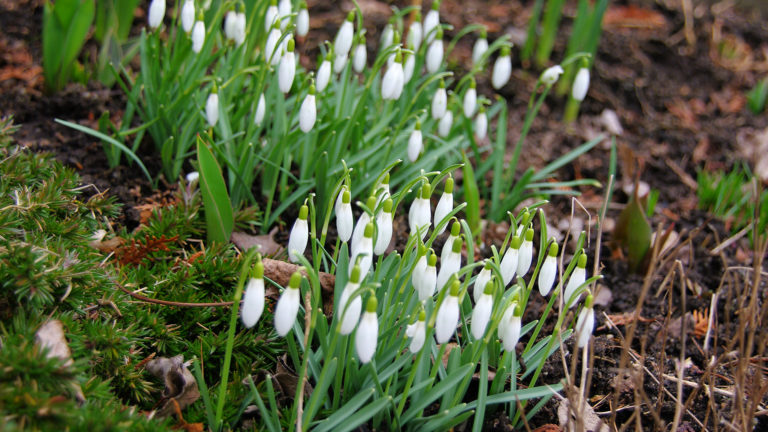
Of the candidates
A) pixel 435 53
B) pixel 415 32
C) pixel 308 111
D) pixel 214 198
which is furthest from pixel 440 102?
pixel 214 198

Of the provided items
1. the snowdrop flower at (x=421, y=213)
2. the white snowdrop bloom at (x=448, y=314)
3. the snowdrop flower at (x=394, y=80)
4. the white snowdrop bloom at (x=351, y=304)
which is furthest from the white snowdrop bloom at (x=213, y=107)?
the white snowdrop bloom at (x=448, y=314)

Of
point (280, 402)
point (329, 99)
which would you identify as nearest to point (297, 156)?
point (329, 99)

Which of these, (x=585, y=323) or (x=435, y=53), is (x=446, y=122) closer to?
(x=435, y=53)

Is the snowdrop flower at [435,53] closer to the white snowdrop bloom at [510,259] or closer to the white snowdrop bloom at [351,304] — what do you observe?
the white snowdrop bloom at [510,259]

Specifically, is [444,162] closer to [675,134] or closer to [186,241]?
[186,241]

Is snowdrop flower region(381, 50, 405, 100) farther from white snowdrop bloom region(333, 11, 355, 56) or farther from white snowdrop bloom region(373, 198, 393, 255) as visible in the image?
white snowdrop bloom region(373, 198, 393, 255)

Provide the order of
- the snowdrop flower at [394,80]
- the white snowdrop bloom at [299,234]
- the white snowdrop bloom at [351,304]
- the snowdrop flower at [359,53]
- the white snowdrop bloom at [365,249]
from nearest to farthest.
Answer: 1. the white snowdrop bloom at [351,304]
2. the white snowdrop bloom at [365,249]
3. the white snowdrop bloom at [299,234]
4. the snowdrop flower at [394,80]
5. the snowdrop flower at [359,53]

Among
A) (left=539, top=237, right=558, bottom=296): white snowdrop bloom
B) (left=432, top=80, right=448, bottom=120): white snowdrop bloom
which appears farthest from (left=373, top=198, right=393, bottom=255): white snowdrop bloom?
(left=432, top=80, right=448, bottom=120): white snowdrop bloom
